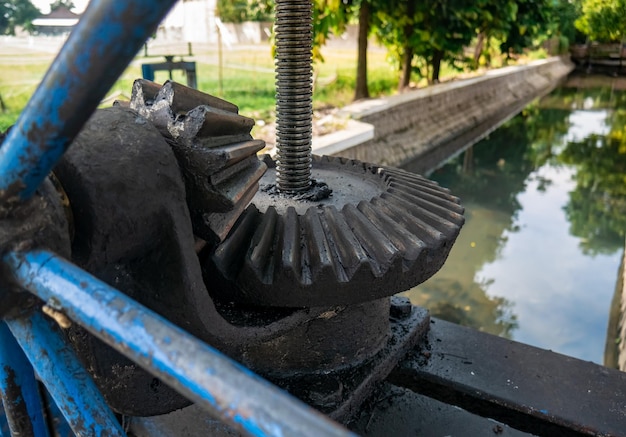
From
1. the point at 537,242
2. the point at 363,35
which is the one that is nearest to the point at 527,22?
the point at 363,35

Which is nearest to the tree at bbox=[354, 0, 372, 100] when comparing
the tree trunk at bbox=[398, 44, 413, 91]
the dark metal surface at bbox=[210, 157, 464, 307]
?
the tree trunk at bbox=[398, 44, 413, 91]

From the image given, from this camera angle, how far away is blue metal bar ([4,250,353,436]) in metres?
0.45

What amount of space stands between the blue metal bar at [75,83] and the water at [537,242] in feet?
12.3

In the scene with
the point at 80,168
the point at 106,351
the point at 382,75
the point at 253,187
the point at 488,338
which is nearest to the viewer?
the point at 80,168

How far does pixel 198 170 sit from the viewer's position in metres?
0.92

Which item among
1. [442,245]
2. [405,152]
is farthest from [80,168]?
[405,152]

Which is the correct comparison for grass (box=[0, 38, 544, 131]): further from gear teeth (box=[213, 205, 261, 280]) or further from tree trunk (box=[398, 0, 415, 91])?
gear teeth (box=[213, 205, 261, 280])

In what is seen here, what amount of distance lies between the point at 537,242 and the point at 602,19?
1577 cm

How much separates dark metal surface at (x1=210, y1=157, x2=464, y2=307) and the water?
2.90 m

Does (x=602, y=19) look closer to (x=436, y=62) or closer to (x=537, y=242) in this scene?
(x=436, y=62)

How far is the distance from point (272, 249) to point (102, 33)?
2.32 feet

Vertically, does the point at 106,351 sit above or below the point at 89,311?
below

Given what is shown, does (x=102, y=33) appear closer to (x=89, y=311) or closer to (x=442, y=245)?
(x=89, y=311)

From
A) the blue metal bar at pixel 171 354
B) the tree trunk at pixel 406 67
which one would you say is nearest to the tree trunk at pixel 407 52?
the tree trunk at pixel 406 67
